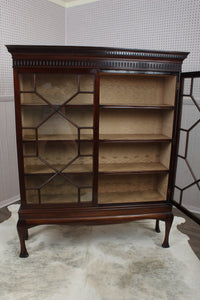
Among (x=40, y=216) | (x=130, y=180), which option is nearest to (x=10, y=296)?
(x=40, y=216)

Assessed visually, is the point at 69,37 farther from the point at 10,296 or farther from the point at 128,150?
the point at 10,296

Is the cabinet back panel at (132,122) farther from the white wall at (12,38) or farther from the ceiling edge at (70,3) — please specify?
the ceiling edge at (70,3)

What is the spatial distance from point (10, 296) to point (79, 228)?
0.86 meters

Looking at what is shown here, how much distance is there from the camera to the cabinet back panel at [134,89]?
1920 mm

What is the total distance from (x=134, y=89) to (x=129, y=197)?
872 millimetres

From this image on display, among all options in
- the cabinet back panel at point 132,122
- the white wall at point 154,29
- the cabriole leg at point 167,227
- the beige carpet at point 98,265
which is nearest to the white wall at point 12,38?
the white wall at point 154,29

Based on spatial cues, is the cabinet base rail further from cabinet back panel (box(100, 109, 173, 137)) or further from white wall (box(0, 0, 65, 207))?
white wall (box(0, 0, 65, 207))

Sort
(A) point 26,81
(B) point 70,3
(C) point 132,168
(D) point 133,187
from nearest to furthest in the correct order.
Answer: (A) point 26,81
(C) point 132,168
(D) point 133,187
(B) point 70,3

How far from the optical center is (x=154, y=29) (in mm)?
2447

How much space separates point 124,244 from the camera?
6.60ft

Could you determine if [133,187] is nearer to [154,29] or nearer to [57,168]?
[57,168]

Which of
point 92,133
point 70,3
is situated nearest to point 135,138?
point 92,133

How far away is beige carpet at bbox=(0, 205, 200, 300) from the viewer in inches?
59.9

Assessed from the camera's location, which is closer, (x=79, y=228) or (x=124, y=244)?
(x=124, y=244)
